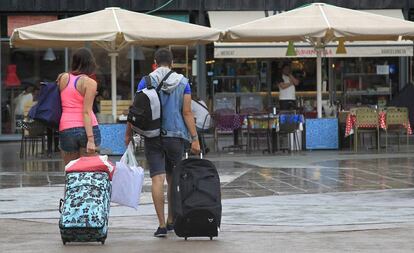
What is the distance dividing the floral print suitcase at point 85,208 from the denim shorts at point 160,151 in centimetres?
58

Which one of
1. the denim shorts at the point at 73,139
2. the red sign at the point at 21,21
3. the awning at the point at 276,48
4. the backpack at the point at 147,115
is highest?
the red sign at the point at 21,21

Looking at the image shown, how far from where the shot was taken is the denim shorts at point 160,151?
357 inches

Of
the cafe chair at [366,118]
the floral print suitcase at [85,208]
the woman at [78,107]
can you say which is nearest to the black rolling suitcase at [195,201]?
the floral print suitcase at [85,208]

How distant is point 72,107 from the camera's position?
9234mm

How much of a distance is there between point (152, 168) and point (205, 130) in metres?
9.45

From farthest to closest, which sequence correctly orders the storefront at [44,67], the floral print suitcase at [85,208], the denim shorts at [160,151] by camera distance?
1. the storefront at [44,67]
2. the denim shorts at [160,151]
3. the floral print suitcase at [85,208]

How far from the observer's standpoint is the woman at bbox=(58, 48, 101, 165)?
9.15 metres

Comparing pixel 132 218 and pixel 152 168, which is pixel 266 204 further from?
pixel 152 168

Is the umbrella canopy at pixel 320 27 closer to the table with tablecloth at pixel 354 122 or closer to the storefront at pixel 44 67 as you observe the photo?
the table with tablecloth at pixel 354 122

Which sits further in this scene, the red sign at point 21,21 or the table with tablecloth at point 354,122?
the red sign at point 21,21

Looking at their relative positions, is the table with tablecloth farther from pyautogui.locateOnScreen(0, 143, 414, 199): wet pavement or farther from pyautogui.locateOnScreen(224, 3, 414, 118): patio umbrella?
pyautogui.locateOnScreen(224, 3, 414, 118): patio umbrella

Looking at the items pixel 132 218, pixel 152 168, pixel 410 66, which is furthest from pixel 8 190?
pixel 410 66

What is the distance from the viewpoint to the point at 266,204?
1145cm

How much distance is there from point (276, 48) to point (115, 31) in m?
5.83
